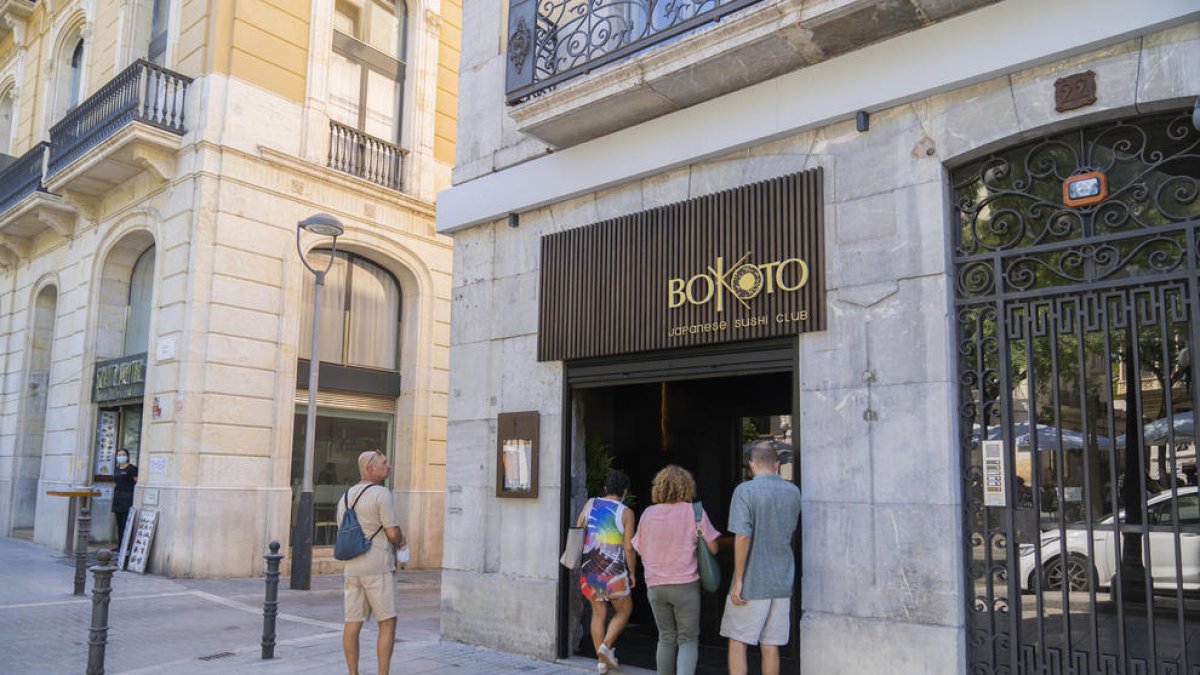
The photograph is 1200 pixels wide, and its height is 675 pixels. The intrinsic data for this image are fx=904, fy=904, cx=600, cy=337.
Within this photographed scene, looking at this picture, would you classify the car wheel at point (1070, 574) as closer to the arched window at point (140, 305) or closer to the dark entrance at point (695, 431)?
the dark entrance at point (695, 431)

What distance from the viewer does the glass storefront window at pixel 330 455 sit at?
1544cm

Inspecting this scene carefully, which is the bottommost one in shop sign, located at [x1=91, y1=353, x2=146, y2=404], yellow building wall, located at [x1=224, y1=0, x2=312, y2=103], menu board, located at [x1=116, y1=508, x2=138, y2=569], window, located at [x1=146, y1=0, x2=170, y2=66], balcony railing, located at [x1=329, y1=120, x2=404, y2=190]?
menu board, located at [x1=116, y1=508, x2=138, y2=569]

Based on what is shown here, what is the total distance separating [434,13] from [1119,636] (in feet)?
54.5

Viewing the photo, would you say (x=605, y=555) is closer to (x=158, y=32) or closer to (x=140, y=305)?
(x=140, y=305)

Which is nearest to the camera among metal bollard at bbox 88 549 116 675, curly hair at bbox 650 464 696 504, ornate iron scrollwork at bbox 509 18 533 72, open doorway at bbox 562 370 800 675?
curly hair at bbox 650 464 696 504

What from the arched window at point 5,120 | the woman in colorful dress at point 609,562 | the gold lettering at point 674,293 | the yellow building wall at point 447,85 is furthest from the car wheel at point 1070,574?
the arched window at point 5,120

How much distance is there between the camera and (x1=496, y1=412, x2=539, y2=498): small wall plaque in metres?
8.48

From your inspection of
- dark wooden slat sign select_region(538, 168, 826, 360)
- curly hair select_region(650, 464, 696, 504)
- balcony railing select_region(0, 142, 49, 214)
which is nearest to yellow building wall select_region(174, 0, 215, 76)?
balcony railing select_region(0, 142, 49, 214)

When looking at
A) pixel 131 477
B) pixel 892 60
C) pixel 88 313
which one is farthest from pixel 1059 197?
pixel 88 313

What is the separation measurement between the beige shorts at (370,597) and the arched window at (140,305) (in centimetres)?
1183

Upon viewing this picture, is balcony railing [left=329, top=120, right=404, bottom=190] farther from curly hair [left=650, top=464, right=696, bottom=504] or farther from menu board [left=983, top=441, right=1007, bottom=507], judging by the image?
menu board [left=983, top=441, right=1007, bottom=507]

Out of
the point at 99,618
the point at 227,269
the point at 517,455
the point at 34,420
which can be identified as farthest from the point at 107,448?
the point at 517,455

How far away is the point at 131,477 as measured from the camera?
1509cm

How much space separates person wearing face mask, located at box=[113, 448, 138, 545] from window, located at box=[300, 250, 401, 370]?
3350 millimetres
